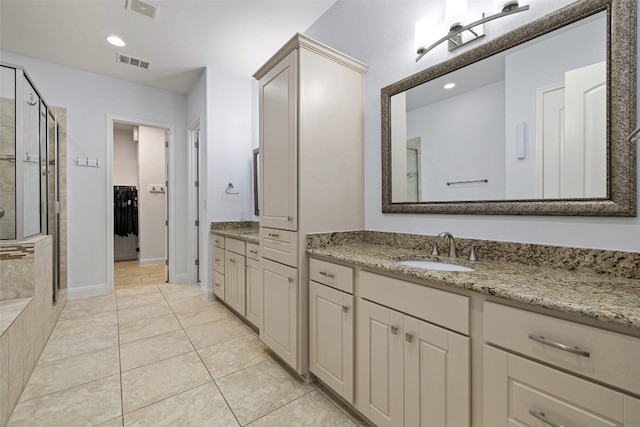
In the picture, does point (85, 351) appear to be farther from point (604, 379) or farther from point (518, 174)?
point (518, 174)

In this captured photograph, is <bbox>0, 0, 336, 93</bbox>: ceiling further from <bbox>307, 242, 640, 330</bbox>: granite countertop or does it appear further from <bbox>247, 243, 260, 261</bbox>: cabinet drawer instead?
<bbox>307, 242, 640, 330</bbox>: granite countertop

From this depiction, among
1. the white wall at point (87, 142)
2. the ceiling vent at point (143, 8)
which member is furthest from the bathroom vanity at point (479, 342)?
the white wall at point (87, 142)

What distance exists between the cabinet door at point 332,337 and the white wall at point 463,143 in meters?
0.87

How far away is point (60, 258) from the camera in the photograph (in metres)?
3.37

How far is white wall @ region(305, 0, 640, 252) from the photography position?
115cm

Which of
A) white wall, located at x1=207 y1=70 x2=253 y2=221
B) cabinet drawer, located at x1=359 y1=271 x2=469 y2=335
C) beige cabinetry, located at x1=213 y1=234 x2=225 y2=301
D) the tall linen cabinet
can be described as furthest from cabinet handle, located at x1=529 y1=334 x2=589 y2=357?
white wall, located at x1=207 y1=70 x2=253 y2=221

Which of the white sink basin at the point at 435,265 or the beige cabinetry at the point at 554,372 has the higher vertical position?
the white sink basin at the point at 435,265

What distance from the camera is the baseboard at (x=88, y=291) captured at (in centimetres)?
350

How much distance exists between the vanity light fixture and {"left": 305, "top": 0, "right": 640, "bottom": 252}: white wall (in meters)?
0.05

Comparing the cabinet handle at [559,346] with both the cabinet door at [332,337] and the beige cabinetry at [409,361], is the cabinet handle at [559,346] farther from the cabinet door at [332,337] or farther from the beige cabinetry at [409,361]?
the cabinet door at [332,337]

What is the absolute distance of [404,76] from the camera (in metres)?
1.86

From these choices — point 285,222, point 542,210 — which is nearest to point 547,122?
point 542,210

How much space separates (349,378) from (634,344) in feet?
3.87

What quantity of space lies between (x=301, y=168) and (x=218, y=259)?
2004mm
